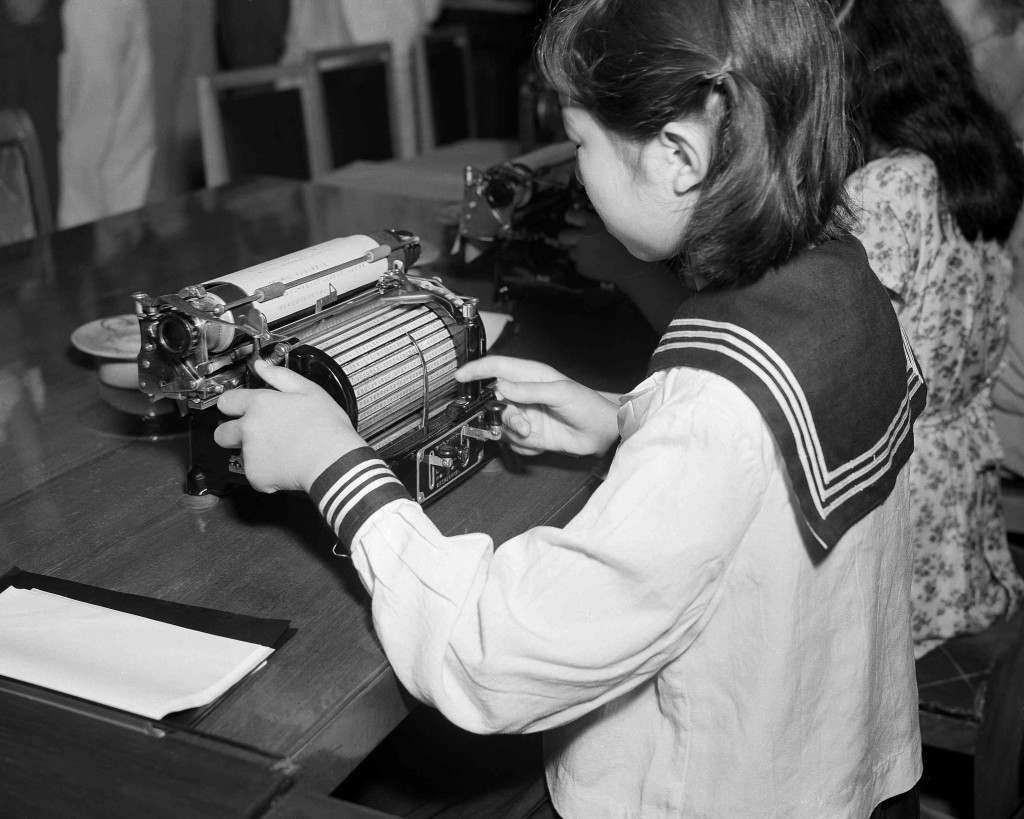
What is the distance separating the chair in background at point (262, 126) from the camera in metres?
2.95

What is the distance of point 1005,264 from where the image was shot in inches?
79.0

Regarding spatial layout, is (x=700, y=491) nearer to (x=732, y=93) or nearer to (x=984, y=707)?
(x=732, y=93)

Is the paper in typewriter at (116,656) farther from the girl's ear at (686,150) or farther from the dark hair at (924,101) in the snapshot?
the dark hair at (924,101)

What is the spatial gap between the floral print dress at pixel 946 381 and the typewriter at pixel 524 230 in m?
0.45

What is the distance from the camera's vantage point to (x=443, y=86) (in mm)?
3982

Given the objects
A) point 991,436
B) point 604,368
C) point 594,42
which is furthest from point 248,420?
point 991,436

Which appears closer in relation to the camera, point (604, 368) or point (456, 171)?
point (604, 368)

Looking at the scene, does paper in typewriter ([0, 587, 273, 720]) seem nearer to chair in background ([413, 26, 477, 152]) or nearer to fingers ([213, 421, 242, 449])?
fingers ([213, 421, 242, 449])

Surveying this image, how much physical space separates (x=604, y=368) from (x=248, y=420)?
0.70 meters

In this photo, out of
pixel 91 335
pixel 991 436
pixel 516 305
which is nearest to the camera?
pixel 91 335

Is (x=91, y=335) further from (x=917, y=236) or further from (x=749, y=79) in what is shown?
(x=917, y=236)

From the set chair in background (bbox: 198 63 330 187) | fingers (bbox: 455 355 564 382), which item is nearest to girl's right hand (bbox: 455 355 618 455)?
fingers (bbox: 455 355 564 382)

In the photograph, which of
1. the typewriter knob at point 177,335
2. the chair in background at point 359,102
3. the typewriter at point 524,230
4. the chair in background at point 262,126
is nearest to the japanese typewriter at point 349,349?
the typewriter knob at point 177,335

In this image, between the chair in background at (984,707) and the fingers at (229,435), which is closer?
the fingers at (229,435)
